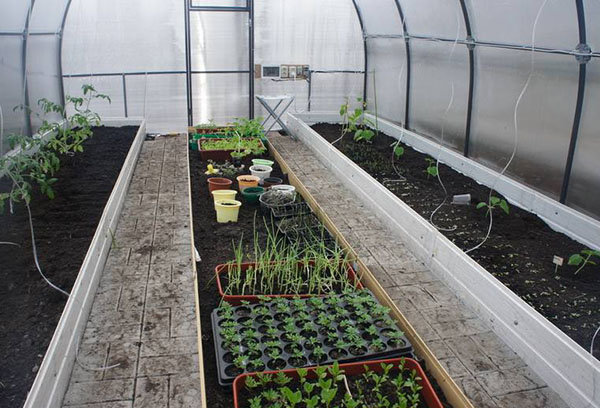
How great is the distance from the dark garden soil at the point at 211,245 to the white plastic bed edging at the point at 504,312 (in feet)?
1.92

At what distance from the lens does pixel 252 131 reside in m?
6.96

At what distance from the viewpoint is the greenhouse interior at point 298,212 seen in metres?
2.61

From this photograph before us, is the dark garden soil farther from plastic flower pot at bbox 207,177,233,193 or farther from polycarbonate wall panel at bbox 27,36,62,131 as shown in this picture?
polycarbonate wall panel at bbox 27,36,62,131

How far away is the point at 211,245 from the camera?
13.4 ft

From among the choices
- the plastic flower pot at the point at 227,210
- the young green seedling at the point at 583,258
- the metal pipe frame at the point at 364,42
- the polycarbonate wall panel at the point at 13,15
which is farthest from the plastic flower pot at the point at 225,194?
the metal pipe frame at the point at 364,42

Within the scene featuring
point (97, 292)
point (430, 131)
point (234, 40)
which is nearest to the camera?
point (97, 292)

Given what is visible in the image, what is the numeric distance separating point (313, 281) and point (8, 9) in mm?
4146

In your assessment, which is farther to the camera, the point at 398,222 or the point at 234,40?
the point at 234,40

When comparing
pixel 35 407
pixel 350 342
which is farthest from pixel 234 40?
pixel 35 407

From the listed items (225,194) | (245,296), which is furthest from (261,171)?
(245,296)

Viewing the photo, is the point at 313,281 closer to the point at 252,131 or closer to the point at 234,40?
the point at 252,131

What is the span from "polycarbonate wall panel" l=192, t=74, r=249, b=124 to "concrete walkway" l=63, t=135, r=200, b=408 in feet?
11.6

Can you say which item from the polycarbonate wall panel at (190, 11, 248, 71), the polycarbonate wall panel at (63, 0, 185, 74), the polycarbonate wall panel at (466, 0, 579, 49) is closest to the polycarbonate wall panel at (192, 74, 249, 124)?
the polycarbonate wall panel at (190, 11, 248, 71)

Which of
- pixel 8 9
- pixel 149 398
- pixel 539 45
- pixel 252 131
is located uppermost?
pixel 8 9
